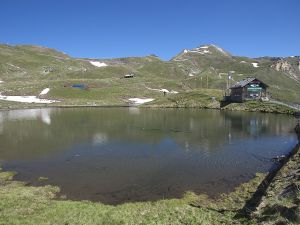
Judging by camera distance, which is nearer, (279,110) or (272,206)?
(272,206)

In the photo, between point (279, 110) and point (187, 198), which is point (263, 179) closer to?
point (187, 198)

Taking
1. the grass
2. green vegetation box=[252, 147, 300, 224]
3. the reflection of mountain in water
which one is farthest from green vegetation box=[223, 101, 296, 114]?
green vegetation box=[252, 147, 300, 224]

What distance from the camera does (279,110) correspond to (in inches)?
3807

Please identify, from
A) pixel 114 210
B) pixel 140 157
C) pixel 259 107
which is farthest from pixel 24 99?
pixel 114 210

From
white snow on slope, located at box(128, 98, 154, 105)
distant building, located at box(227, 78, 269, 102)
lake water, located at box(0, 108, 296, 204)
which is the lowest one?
lake water, located at box(0, 108, 296, 204)

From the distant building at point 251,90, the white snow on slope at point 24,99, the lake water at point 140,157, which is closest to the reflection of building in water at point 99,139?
the lake water at point 140,157

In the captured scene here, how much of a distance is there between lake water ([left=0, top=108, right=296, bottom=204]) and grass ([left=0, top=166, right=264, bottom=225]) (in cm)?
197

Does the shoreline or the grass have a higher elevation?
the shoreline

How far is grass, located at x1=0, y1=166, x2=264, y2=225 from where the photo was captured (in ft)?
62.0

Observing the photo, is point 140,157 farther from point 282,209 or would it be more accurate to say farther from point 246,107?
point 246,107

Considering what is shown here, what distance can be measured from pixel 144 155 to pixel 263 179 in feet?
53.4

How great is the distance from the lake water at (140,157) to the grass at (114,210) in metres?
1.97

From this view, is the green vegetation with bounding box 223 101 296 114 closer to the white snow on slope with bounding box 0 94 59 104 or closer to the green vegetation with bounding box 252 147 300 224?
Result: the green vegetation with bounding box 252 147 300 224

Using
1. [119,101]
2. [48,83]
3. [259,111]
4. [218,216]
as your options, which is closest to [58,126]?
[218,216]
